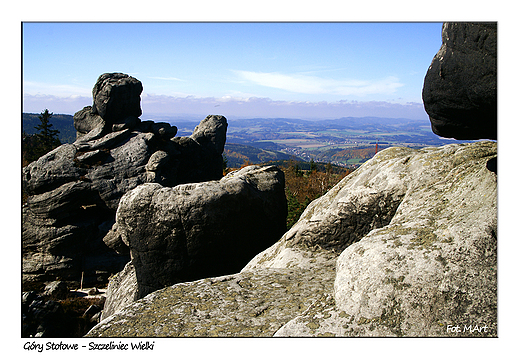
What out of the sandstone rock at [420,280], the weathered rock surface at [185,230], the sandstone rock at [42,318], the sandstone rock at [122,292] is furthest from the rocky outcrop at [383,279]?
the sandstone rock at [42,318]

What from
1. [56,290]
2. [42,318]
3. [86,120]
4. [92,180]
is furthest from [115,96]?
[42,318]

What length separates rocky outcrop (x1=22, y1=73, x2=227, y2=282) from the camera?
1490 inches

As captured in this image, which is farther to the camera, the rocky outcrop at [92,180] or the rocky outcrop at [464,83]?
the rocky outcrop at [92,180]

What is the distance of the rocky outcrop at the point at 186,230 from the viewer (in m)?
12.2

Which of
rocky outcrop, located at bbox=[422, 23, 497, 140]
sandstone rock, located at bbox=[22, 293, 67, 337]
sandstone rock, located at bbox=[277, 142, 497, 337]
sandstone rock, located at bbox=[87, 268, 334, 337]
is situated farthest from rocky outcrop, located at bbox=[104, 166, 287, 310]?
sandstone rock, located at bbox=[22, 293, 67, 337]

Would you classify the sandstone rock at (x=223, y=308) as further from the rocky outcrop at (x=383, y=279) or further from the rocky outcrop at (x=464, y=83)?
the rocky outcrop at (x=464, y=83)

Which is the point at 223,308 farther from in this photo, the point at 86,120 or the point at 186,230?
the point at 86,120

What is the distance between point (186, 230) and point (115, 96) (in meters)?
35.9

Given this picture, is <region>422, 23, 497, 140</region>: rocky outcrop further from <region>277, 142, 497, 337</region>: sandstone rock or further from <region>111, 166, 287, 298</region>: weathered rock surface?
<region>111, 166, 287, 298</region>: weathered rock surface

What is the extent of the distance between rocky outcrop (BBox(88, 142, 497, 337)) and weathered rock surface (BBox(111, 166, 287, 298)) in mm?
3410

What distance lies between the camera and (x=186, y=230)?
1227 centimetres

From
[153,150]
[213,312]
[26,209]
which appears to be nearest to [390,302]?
[213,312]

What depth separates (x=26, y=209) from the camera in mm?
38500

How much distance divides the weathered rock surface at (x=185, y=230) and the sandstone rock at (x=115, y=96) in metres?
34.3
